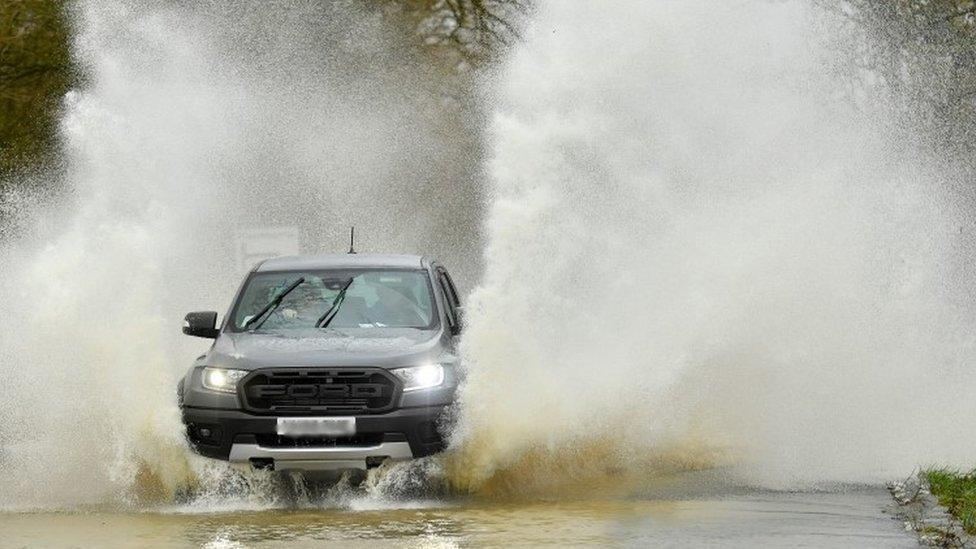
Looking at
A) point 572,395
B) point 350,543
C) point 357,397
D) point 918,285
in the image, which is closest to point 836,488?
point 572,395

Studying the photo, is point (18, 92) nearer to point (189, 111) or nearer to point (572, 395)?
point (189, 111)

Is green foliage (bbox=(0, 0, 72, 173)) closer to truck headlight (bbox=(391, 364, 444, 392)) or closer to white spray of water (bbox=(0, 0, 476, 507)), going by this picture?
white spray of water (bbox=(0, 0, 476, 507))

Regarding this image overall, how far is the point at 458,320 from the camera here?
44.4 ft

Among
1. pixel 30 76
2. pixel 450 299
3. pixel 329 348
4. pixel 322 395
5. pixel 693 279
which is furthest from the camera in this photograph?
pixel 30 76

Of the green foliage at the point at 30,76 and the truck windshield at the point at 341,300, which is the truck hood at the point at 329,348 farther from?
the green foliage at the point at 30,76

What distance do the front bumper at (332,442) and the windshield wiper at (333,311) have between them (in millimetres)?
1328

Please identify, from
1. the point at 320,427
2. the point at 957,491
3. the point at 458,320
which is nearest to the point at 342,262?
the point at 458,320

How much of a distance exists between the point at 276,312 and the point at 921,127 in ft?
61.7

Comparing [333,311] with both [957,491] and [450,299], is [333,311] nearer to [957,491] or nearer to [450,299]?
[450,299]

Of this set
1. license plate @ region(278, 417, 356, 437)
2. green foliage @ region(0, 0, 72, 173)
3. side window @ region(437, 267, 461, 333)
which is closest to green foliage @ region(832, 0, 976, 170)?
side window @ region(437, 267, 461, 333)

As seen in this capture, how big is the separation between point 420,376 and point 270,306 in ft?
5.86

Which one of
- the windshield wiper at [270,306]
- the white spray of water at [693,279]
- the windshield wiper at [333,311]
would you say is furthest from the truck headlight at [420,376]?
the windshield wiper at [270,306]

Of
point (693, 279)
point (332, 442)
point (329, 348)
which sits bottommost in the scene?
point (332, 442)

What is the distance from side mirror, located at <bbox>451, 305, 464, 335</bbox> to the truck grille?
52.7 inches
